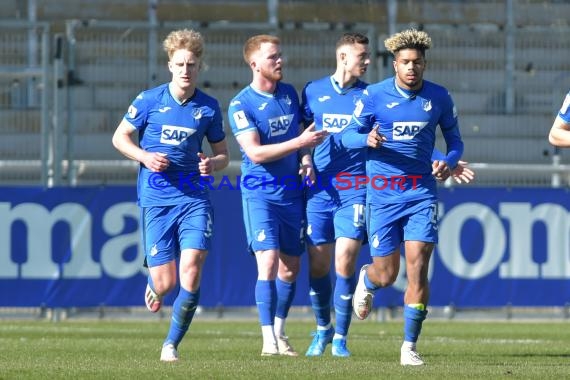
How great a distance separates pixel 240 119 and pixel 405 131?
1.46 m

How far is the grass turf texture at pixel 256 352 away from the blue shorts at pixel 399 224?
887mm

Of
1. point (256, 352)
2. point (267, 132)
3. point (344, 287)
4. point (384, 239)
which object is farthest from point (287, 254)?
point (384, 239)

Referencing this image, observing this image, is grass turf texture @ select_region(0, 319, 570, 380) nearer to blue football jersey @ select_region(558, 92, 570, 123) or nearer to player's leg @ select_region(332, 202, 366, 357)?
player's leg @ select_region(332, 202, 366, 357)

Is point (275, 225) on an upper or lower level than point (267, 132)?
lower

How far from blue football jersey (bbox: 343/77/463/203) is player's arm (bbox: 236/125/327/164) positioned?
0.27 meters

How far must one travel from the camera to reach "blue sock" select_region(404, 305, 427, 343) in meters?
9.62

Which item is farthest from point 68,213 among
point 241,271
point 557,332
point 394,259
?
point 394,259

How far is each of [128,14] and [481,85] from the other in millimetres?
5485

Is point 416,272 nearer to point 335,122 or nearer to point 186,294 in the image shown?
point 186,294

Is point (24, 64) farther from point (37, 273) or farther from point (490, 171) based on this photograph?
point (490, 171)

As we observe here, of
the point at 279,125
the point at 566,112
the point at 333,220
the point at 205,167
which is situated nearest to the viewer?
the point at 566,112

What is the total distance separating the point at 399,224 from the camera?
9992 mm

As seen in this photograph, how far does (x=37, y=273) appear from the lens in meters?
16.2

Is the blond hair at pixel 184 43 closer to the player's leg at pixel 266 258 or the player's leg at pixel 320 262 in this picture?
the player's leg at pixel 266 258
